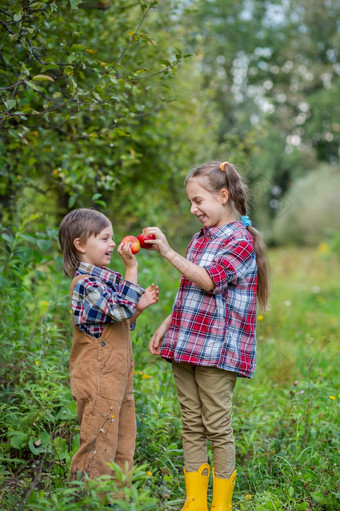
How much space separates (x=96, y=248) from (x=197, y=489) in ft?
3.90

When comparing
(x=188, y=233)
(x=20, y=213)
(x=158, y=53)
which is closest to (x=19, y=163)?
(x=20, y=213)

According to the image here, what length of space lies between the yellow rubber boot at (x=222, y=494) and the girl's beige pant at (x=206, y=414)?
0.03m

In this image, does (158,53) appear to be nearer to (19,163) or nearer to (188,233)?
(19,163)

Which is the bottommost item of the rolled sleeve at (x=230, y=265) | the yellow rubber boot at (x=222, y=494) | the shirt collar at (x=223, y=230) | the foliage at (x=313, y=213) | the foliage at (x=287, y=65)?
the yellow rubber boot at (x=222, y=494)

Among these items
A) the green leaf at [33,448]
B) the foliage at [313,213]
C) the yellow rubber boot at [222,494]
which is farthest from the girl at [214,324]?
the foliage at [313,213]

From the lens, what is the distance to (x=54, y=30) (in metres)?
3.72


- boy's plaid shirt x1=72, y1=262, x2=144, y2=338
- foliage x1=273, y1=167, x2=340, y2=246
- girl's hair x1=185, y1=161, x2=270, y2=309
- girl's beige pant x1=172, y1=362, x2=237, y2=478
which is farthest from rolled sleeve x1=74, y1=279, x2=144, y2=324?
foliage x1=273, y1=167, x2=340, y2=246

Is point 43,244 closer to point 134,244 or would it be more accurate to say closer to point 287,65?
point 134,244

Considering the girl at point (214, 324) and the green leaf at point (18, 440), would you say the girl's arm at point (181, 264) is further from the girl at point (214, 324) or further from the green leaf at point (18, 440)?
the green leaf at point (18, 440)

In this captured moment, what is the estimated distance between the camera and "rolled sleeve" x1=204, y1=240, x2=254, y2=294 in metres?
2.52

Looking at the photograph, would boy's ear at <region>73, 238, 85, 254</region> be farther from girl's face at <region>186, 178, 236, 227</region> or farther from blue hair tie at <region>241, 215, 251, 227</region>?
blue hair tie at <region>241, 215, 251, 227</region>

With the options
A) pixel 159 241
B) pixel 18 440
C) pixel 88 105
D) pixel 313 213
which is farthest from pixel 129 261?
pixel 313 213

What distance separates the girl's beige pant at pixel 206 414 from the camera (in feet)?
8.59

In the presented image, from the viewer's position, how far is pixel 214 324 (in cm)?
259
